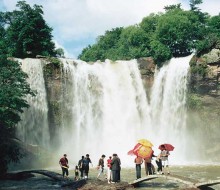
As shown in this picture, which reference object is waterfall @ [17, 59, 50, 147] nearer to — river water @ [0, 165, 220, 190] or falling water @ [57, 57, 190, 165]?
falling water @ [57, 57, 190, 165]

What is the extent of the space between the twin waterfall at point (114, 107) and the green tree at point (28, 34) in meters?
6.28

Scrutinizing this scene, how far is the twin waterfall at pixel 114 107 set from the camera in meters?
37.2

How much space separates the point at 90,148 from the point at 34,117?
20.3 feet

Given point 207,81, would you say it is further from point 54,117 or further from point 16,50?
point 16,50

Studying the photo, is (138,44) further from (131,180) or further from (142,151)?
(142,151)

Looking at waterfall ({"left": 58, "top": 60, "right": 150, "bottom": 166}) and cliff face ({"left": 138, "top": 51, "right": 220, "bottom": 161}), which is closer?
waterfall ({"left": 58, "top": 60, "right": 150, "bottom": 166})

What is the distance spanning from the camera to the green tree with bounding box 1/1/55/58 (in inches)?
1660

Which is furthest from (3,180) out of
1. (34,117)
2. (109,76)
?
(109,76)

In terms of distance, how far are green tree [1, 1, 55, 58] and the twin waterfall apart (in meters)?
6.28

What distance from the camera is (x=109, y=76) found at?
132 ft

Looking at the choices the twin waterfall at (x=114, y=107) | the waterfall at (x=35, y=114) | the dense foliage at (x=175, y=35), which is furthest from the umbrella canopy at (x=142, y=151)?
the dense foliage at (x=175, y=35)

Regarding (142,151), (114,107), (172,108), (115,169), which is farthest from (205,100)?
(115,169)

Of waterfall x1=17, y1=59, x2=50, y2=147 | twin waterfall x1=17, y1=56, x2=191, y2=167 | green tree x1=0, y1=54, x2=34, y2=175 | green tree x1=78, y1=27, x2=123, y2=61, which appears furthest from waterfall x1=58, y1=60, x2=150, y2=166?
green tree x1=78, y1=27, x2=123, y2=61

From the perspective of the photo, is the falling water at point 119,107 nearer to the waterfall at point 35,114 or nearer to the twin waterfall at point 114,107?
the twin waterfall at point 114,107
